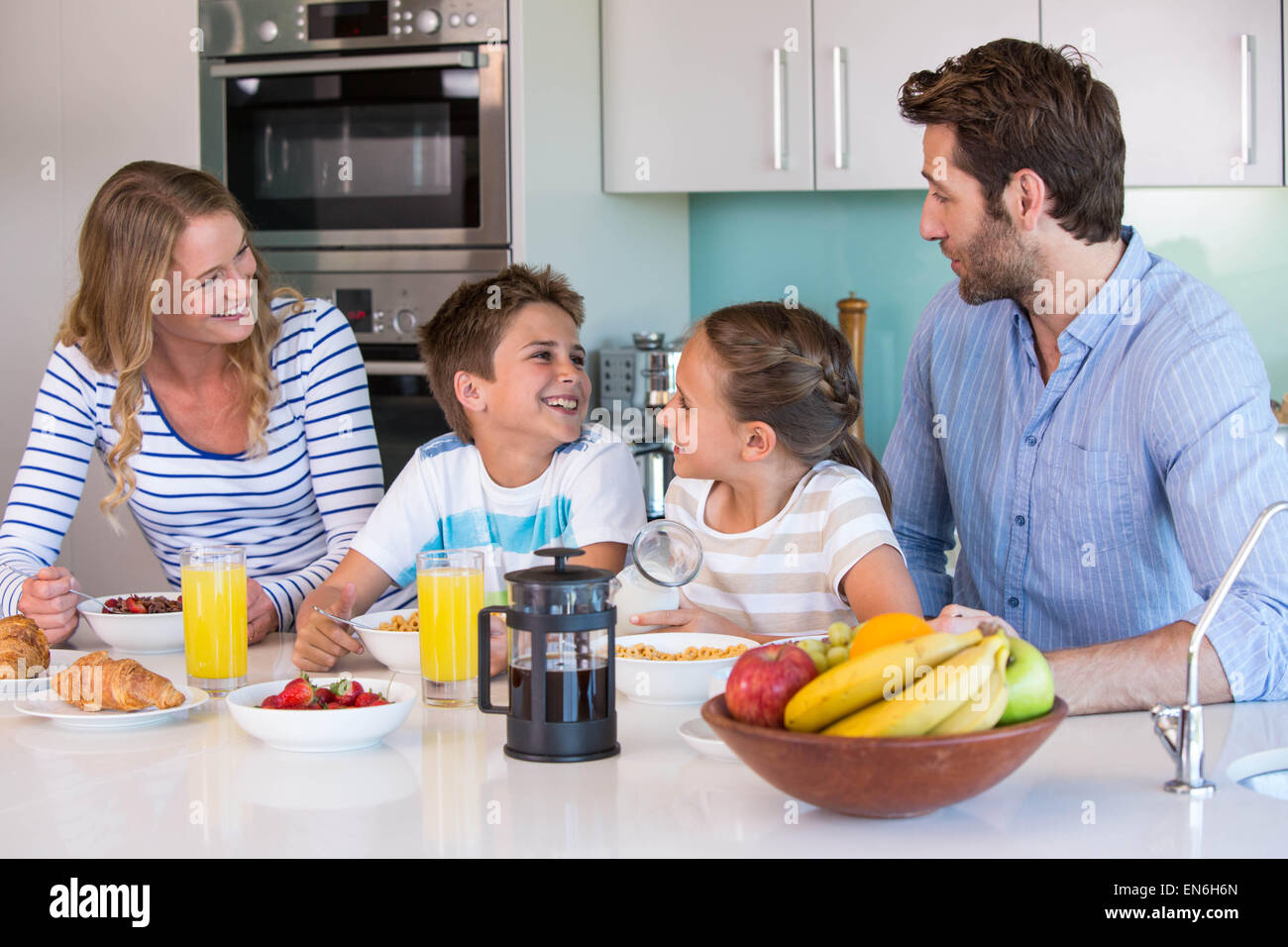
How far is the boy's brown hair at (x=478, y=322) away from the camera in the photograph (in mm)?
2035

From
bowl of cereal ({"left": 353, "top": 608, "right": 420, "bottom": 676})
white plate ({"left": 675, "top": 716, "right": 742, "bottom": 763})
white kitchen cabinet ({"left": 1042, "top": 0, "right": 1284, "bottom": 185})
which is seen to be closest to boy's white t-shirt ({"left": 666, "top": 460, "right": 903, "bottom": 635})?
bowl of cereal ({"left": 353, "top": 608, "right": 420, "bottom": 676})

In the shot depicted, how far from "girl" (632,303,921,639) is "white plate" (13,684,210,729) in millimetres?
665

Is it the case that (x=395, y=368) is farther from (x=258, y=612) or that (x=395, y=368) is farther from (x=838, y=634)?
(x=838, y=634)

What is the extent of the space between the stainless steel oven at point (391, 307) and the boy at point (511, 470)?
878 millimetres

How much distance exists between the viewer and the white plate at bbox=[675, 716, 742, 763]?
1.17 metres

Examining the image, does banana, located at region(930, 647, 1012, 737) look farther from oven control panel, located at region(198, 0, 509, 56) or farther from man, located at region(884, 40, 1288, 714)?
oven control panel, located at region(198, 0, 509, 56)

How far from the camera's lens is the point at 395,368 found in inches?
116

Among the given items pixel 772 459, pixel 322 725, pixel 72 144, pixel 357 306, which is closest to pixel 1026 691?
pixel 322 725

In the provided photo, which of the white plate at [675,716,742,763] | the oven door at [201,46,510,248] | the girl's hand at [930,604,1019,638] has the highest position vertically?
the oven door at [201,46,510,248]

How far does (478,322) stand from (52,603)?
0.72 meters

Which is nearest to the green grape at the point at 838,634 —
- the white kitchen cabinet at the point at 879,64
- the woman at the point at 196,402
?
the woman at the point at 196,402

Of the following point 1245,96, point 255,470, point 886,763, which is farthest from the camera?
point 1245,96

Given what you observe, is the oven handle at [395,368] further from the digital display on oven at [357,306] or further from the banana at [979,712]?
the banana at [979,712]
